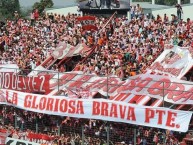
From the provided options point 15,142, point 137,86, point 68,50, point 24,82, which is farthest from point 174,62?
point 68,50

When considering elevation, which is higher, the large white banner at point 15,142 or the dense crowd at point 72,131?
the dense crowd at point 72,131

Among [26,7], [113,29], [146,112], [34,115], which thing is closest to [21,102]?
[34,115]

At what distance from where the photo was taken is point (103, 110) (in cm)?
2284

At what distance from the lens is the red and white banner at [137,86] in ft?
69.8

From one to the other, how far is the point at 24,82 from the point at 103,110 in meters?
4.66

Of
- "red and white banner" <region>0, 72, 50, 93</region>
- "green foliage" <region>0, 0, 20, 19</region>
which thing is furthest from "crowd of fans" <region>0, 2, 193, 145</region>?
"green foliage" <region>0, 0, 20, 19</region>

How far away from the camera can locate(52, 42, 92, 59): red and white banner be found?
30.5 m

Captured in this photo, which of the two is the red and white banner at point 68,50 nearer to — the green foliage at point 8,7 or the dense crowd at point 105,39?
the dense crowd at point 105,39

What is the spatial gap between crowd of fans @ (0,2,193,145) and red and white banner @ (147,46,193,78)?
1.19 m

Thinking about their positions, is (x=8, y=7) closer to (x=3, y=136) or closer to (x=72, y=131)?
(x=3, y=136)

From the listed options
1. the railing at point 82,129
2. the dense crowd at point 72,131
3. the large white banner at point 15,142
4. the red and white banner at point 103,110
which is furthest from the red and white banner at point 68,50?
the large white banner at point 15,142

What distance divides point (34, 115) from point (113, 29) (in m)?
9.94

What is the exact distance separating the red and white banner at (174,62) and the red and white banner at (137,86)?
1.52 metres

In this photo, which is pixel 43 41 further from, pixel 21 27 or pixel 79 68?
pixel 79 68
